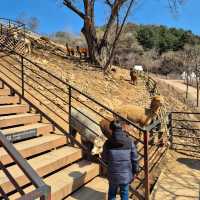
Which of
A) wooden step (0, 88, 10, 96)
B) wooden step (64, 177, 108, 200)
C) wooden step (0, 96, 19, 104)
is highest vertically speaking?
wooden step (0, 88, 10, 96)

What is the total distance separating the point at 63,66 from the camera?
1731cm

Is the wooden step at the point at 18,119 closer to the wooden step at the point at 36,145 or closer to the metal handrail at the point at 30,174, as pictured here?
the wooden step at the point at 36,145

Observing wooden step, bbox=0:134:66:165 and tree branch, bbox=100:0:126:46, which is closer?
wooden step, bbox=0:134:66:165

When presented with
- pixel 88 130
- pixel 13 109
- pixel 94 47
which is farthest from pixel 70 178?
pixel 94 47

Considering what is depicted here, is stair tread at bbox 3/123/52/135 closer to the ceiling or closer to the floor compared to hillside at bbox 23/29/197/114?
closer to the floor

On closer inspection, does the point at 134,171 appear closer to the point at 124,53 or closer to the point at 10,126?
the point at 10,126

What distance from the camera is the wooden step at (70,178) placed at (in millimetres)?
5613

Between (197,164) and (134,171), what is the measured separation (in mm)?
4148

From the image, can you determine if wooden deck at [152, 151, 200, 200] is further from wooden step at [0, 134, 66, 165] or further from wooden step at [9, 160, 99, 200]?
wooden step at [0, 134, 66, 165]

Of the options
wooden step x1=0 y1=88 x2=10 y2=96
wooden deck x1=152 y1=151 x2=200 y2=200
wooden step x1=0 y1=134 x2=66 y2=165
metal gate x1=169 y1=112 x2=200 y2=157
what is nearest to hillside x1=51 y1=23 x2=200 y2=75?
metal gate x1=169 y1=112 x2=200 y2=157

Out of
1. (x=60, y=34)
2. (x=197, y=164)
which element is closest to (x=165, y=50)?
(x=60, y=34)

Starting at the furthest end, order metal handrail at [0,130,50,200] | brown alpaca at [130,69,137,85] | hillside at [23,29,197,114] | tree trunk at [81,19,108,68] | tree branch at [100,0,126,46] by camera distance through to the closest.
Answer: tree trunk at [81,19,108,68]
tree branch at [100,0,126,46]
brown alpaca at [130,69,137,85]
hillside at [23,29,197,114]
metal handrail at [0,130,50,200]

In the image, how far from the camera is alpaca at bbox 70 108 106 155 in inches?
278

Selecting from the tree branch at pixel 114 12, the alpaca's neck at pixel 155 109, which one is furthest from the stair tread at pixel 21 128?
the tree branch at pixel 114 12
